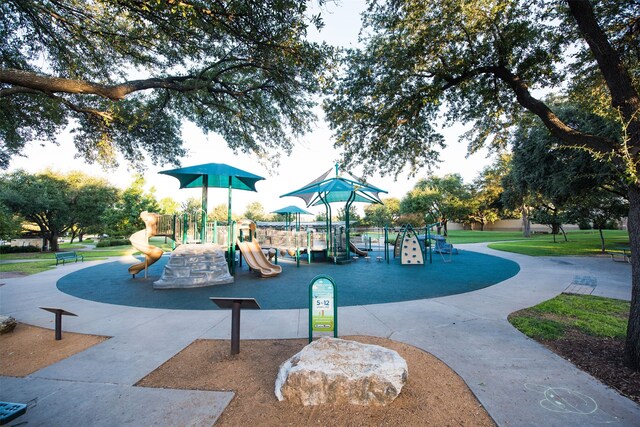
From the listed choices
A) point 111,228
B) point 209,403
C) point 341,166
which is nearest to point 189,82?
point 341,166

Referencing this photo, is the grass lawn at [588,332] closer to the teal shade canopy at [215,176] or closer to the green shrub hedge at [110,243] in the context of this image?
the teal shade canopy at [215,176]

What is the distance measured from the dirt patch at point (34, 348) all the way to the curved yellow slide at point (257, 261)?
237 inches

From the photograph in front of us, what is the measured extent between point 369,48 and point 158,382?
7726 millimetres

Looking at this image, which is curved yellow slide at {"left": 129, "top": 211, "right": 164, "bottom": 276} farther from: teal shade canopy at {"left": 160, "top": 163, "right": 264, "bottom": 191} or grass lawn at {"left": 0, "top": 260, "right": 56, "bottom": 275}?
grass lawn at {"left": 0, "top": 260, "right": 56, "bottom": 275}

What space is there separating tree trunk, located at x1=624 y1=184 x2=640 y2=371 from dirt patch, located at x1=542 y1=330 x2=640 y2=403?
17 centimetres

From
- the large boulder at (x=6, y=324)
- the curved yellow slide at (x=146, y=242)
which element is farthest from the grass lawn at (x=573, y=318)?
the curved yellow slide at (x=146, y=242)

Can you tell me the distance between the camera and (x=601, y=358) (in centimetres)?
368

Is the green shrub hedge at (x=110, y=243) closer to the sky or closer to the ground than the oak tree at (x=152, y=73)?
closer to the ground

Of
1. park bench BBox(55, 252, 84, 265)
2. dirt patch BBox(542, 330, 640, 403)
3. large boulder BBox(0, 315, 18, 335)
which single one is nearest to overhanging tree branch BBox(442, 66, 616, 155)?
dirt patch BBox(542, 330, 640, 403)

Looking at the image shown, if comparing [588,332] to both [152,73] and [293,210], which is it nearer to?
[152,73]

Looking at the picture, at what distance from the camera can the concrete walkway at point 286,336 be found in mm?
2621

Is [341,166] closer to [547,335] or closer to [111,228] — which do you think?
[547,335]

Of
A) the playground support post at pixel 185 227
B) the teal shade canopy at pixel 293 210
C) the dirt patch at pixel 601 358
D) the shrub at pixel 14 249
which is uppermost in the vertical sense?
the teal shade canopy at pixel 293 210

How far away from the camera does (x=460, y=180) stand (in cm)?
5222
